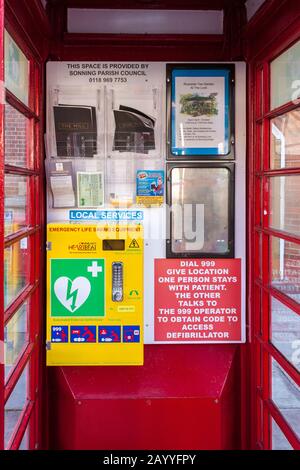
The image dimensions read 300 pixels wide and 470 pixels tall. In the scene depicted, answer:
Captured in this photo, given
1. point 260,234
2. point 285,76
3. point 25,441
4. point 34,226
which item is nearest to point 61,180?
point 34,226

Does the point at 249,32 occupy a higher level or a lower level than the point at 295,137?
higher

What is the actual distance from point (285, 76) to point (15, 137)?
4.76ft

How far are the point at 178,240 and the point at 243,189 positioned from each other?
50 centimetres

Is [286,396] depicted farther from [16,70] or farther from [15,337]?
[16,70]

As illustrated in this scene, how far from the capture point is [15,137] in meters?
2.64

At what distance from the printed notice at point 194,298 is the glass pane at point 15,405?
815 mm

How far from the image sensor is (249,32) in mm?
2951

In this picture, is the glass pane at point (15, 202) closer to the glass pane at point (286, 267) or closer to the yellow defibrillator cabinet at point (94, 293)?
the yellow defibrillator cabinet at point (94, 293)

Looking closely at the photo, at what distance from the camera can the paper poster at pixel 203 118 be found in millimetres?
3125

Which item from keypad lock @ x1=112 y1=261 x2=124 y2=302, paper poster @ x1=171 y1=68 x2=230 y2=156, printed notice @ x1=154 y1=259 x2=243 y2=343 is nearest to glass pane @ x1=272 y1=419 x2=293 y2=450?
printed notice @ x1=154 y1=259 x2=243 y2=343
